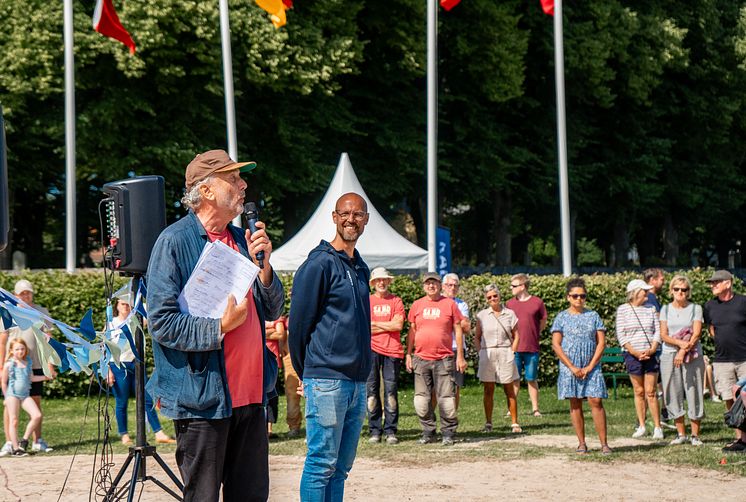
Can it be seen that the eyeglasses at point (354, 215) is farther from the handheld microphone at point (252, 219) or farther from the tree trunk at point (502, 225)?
the tree trunk at point (502, 225)

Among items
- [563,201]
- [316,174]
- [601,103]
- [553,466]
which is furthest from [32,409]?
[601,103]

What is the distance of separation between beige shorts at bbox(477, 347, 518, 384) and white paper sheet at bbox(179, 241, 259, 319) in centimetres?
936

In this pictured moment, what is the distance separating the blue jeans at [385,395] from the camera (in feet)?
41.4

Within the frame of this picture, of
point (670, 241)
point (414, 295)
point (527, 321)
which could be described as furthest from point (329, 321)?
point (670, 241)

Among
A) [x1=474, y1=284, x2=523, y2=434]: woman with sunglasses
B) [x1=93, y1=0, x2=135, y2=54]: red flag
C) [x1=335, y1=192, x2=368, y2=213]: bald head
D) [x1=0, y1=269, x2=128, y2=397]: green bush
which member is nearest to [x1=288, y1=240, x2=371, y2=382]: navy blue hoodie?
[x1=335, y1=192, x2=368, y2=213]: bald head

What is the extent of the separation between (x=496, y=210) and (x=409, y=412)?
74.8ft

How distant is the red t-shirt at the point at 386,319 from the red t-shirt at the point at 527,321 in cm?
315

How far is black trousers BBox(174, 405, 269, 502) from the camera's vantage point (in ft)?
15.5

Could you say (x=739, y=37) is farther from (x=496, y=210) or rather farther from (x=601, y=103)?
(x=496, y=210)

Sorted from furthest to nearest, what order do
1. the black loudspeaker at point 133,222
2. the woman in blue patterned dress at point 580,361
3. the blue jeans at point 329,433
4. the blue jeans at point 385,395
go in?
the blue jeans at point 385,395, the woman in blue patterned dress at point 580,361, the black loudspeaker at point 133,222, the blue jeans at point 329,433

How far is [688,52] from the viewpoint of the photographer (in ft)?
121

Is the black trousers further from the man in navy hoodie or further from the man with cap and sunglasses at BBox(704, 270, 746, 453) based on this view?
the man with cap and sunglasses at BBox(704, 270, 746, 453)

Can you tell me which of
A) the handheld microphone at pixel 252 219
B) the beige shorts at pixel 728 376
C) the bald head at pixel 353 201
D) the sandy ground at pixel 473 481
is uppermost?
the bald head at pixel 353 201

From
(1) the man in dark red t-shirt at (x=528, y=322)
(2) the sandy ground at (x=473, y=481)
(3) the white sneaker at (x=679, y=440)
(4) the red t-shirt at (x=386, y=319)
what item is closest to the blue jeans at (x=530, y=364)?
(1) the man in dark red t-shirt at (x=528, y=322)
